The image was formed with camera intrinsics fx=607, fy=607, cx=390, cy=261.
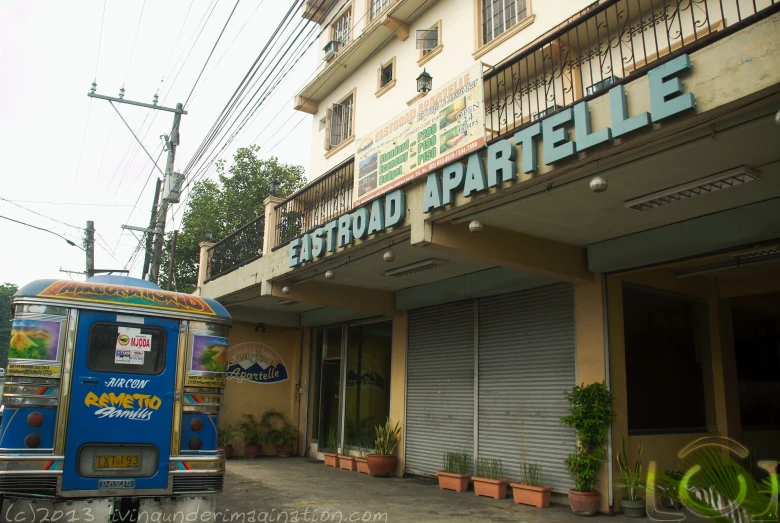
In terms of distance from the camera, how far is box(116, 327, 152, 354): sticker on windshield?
635 centimetres

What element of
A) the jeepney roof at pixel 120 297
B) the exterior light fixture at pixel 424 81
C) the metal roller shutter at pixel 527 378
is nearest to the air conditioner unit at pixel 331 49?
the exterior light fixture at pixel 424 81

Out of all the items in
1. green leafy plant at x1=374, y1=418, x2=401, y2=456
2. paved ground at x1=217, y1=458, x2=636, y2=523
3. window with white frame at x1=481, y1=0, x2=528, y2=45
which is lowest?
paved ground at x1=217, y1=458, x2=636, y2=523

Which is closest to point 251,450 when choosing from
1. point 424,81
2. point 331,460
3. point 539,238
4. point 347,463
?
point 331,460

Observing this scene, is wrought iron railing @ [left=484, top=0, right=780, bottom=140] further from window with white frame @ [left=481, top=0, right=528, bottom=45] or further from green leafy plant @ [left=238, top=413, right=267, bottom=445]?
green leafy plant @ [left=238, top=413, right=267, bottom=445]

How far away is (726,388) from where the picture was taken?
391 inches

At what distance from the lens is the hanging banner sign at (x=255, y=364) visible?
15617 mm

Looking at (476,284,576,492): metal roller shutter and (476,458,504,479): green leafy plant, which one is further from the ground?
(476,284,576,492): metal roller shutter

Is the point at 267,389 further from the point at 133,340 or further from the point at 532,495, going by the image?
the point at 133,340

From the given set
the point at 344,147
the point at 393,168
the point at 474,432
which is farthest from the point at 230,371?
the point at 393,168

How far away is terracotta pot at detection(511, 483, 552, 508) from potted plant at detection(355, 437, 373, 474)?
402cm

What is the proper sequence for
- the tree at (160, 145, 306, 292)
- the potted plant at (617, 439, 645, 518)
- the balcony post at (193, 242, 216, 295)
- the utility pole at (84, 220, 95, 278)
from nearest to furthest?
the potted plant at (617, 439, 645, 518), the balcony post at (193, 242, 216, 295), the utility pole at (84, 220, 95, 278), the tree at (160, 145, 306, 292)

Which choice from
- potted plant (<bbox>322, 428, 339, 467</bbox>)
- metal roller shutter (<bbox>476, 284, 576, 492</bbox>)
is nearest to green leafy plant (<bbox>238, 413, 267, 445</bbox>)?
potted plant (<bbox>322, 428, 339, 467</bbox>)

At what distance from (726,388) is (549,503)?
3.69m

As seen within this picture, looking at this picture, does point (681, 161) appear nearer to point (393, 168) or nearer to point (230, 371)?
point (393, 168)
